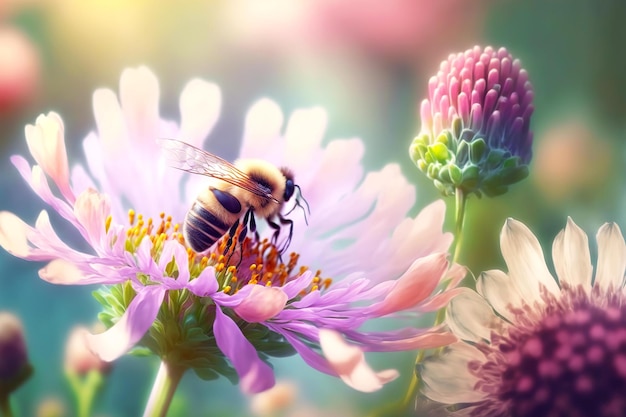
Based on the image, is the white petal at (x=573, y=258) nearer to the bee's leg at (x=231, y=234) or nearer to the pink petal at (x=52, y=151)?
the bee's leg at (x=231, y=234)

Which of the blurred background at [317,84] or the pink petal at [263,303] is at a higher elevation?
the blurred background at [317,84]

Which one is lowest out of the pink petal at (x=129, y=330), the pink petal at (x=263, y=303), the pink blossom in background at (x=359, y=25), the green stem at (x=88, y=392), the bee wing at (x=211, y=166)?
the green stem at (x=88, y=392)

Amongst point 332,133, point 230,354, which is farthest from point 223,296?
point 332,133

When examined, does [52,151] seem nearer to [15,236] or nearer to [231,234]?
[15,236]

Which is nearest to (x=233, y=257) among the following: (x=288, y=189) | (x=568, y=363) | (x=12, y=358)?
(x=288, y=189)

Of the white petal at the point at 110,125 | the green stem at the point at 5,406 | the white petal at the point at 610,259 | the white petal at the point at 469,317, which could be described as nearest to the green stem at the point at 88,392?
the green stem at the point at 5,406
